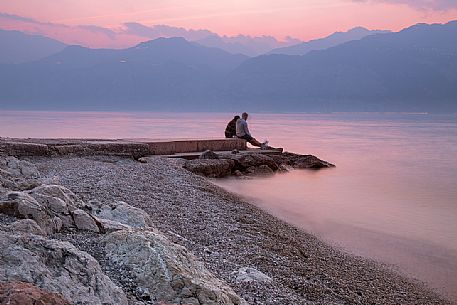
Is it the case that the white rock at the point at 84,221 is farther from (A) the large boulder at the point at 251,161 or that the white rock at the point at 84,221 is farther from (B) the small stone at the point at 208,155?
(A) the large boulder at the point at 251,161

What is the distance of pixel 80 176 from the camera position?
10000mm

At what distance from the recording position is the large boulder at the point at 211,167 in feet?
54.2

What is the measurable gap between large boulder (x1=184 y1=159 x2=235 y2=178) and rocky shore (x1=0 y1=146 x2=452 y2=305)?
4.79 meters

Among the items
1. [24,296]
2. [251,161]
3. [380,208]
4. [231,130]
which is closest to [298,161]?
[231,130]

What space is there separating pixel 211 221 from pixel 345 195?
9563mm

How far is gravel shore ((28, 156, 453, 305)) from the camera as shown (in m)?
5.49

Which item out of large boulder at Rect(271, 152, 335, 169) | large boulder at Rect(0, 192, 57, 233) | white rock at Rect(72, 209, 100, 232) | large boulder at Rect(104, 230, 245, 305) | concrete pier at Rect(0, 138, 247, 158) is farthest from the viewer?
large boulder at Rect(271, 152, 335, 169)

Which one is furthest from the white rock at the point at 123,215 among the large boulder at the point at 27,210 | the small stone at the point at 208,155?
the small stone at the point at 208,155

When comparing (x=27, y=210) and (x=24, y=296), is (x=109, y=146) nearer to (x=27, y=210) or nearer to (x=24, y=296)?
(x=27, y=210)

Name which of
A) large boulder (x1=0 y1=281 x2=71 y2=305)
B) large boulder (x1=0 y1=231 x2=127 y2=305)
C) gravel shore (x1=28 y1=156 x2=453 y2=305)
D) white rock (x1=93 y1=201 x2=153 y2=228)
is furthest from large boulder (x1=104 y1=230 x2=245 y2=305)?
white rock (x1=93 y1=201 x2=153 y2=228)

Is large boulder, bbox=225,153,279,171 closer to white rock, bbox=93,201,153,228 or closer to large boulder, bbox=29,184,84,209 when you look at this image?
white rock, bbox=93,201,153,228

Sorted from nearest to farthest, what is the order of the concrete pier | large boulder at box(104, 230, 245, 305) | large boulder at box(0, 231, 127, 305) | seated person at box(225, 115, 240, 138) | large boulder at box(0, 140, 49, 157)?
1. large boulder at box(0, 231, 127, 305)
2. large boulder at box(104, 230, 245, 305)
3. large boulder at box(0, 140, 49, 157)
4. the concrete pier
5. seated person at box(225, 115, 240, 138)

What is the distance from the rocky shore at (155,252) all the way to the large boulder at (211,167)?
4.79 metres

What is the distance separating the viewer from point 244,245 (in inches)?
270
